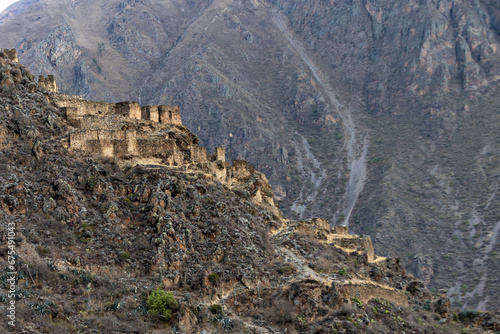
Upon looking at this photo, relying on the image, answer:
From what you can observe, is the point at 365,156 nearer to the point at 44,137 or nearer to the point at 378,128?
the point at 378,128

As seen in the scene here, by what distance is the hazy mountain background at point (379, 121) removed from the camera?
11994 centimetres

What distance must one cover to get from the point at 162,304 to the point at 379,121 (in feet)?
495

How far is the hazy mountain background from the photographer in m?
120

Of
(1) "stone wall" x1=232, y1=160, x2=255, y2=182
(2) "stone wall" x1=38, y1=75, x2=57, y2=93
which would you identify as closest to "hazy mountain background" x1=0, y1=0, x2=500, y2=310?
(1) "stone wall" x1=232, y1=160, x2=255, y2=182

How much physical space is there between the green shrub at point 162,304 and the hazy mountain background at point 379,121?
249 ft

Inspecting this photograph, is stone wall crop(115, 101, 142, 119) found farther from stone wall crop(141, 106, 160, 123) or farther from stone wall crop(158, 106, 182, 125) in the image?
stone wall crop(158, 106, 182, 125)

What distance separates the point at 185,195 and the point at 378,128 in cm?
13604

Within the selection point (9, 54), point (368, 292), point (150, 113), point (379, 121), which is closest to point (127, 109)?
point (150, 113)

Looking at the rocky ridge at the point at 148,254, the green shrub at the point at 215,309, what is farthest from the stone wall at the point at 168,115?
the green shrub at the point at 215,309

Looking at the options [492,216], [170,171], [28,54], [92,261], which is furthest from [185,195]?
[28,54]

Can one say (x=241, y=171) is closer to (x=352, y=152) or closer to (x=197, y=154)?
(x=197, y=154)

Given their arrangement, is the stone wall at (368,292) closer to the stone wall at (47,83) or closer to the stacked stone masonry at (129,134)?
the stacked stone masonry at (129,134)

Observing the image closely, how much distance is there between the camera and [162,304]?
33.4 meters

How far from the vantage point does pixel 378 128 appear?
172375mm
